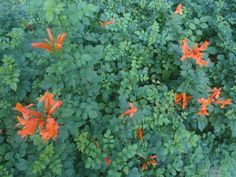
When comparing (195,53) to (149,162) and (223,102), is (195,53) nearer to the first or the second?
(223,102)

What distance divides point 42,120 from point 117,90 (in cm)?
73

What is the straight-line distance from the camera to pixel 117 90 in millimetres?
2164

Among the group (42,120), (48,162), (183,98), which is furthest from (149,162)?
(42,120)

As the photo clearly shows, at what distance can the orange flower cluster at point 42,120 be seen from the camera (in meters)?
1.45

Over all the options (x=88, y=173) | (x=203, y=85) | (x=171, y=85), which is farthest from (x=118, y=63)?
(x=88, y=173)

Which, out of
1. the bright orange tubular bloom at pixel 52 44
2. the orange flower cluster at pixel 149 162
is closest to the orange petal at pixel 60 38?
the bright orange tubular bloom at pixel 52 44

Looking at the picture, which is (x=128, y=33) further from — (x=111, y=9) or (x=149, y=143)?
(x=149, y=143)

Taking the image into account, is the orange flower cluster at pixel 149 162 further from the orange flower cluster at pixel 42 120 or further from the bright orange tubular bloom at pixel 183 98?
the orange flower cluster at pixel 42 120

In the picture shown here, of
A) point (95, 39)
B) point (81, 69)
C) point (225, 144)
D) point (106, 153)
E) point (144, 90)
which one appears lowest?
point (225, 144)

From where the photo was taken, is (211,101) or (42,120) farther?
(211,101)

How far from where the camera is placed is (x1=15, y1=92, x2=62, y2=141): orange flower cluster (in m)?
1.45

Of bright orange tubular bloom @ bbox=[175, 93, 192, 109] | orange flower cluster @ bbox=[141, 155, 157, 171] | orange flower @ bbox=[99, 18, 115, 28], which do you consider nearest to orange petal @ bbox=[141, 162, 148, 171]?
orange flower cluster @ bbox=[141, 155, 157, 171]

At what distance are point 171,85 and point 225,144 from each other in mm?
580

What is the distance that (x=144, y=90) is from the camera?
212 centimetres
